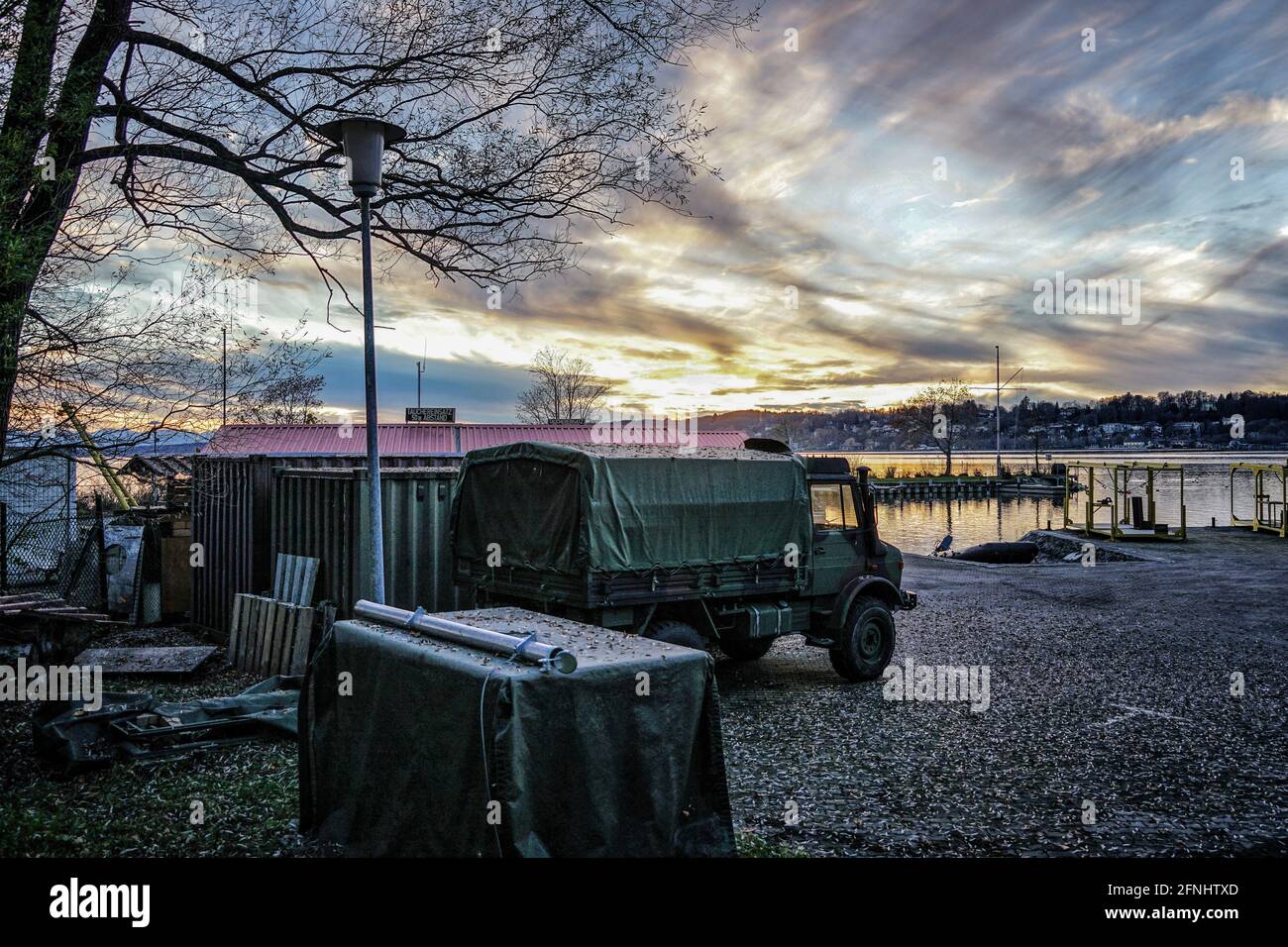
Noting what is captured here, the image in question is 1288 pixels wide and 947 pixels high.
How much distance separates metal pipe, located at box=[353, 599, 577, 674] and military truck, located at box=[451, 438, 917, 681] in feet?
12.2

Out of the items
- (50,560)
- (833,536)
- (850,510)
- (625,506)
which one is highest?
(625,506)

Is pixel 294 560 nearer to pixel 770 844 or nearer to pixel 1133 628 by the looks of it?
pixel 770 844

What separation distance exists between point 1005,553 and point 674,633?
2977 cm

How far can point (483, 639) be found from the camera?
15.1 ft

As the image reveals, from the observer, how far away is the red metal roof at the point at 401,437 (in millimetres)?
32844

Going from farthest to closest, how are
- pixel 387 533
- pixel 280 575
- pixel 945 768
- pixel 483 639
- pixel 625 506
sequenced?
1. pixel 280 575
2. pixel 387 533
3. pixel 625 506
4. pixel 945 768
5. pixel 483 639

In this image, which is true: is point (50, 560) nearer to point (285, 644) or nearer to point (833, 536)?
point (285, 644)

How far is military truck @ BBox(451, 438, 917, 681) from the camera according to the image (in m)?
9.35

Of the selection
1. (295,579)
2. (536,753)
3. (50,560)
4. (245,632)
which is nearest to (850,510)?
(295,579)

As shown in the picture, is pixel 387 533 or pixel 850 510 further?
pixel 387 533

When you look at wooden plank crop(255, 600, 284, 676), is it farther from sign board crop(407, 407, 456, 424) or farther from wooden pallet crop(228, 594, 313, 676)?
sign board crop(407, 407, 456, 424)

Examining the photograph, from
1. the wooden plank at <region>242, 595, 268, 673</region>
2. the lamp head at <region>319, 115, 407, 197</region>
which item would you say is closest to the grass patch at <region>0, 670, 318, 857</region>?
the wooden plank at <region>242, 595, 268, 673</region>

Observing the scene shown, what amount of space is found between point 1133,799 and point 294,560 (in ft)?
35.7

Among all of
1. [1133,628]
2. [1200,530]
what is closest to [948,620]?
[1133,628]
